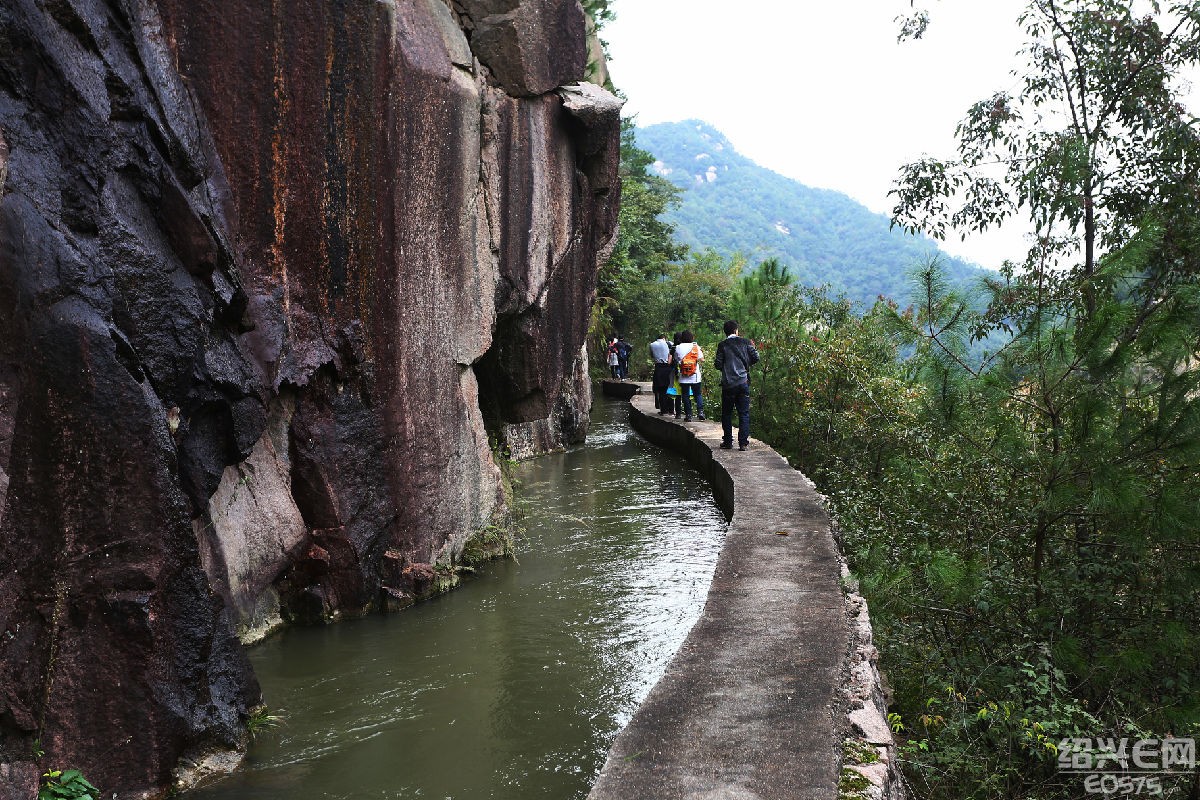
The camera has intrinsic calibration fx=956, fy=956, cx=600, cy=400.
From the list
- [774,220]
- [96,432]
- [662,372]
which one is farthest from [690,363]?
[774,220]

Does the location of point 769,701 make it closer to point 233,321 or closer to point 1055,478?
point 1055,478

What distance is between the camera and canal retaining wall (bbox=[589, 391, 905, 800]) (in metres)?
3.78

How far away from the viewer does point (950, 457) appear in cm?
751

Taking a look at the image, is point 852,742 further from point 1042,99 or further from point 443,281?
point 1042,99

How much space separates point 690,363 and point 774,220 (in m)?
113

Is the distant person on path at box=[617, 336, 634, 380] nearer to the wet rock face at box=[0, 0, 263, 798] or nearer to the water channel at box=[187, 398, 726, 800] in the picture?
the water channel at box=[187, 398, 726, 800]

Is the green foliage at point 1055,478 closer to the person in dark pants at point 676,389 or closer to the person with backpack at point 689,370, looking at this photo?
the person with backpack at point 689,370

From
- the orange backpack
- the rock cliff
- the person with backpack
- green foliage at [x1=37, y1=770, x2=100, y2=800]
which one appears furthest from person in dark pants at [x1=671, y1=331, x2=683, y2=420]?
green foliage at [x1=37, y1=770, x2=100, y2=800]

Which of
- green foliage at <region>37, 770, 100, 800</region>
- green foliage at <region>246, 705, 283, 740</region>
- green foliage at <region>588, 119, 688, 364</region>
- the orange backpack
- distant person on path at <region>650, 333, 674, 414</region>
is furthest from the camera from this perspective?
green foliage at <region>588, 119, 688, 364</region>

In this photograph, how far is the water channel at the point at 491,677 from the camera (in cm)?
471

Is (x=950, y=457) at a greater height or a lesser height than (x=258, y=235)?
lesser

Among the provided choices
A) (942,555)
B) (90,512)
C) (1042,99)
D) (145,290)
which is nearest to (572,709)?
(942,555)

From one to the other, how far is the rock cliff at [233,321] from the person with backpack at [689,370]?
17.1 feet

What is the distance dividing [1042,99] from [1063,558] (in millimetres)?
4881
